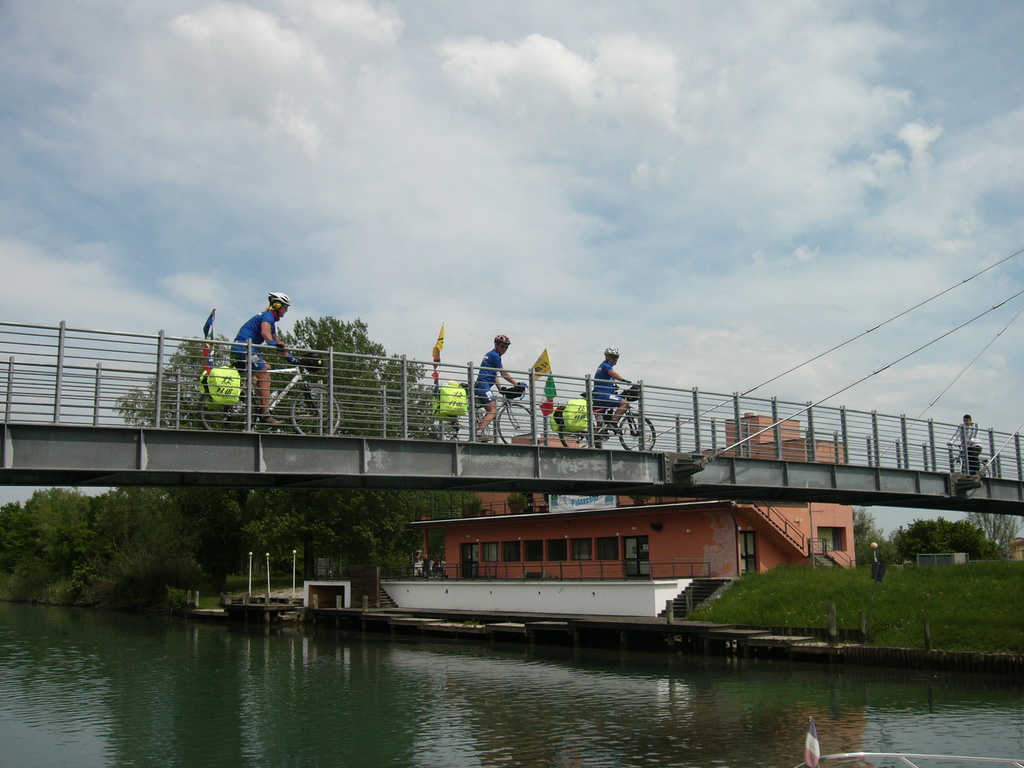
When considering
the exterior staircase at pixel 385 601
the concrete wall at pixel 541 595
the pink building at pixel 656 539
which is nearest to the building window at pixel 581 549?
the pink building at pixel 656 539

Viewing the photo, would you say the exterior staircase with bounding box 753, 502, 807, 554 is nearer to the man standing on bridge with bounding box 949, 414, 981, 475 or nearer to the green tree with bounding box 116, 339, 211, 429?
the man standing on bridge with bounding box 949, 414, 981, 475

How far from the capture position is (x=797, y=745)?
18828 mm

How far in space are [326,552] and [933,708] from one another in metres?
42.1

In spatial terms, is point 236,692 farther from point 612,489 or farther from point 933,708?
point 933,708

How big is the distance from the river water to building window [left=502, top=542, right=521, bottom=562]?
1203cm

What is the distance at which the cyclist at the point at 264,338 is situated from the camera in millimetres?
16438

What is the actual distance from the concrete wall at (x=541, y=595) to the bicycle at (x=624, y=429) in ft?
62.6

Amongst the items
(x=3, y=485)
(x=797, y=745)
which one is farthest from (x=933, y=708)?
(x=3, y=485)

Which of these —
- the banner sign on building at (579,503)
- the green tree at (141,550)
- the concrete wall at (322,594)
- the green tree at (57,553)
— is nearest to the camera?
the banner sign on building at (579,503)

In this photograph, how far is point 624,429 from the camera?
69.2 feet

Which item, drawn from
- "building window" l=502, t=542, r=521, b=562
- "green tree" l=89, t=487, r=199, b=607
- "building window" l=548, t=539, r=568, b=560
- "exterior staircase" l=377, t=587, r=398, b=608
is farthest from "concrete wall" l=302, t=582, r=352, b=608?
"building window" l=548, t=539, r=568, b=560

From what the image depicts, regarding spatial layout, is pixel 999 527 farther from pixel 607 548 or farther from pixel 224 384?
pixel 224 384

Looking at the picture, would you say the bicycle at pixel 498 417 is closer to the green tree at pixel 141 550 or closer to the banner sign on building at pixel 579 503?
the banner sign on building at pixel 579 503

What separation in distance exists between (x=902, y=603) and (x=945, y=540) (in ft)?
55.7
